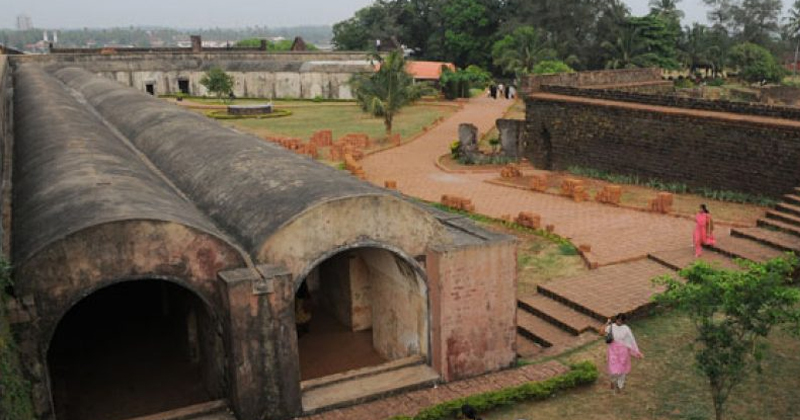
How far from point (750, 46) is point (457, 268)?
50545 millimetres

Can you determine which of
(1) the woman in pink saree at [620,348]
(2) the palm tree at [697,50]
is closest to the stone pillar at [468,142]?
(1) the woman in pink saree at [620,348]

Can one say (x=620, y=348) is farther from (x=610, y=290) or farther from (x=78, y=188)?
(x=78, y=188)

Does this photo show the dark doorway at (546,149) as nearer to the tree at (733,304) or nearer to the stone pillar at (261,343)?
the tree at (733,304)

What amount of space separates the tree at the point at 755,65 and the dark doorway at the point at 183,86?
38.8 m

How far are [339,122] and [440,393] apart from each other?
28646 millimetres

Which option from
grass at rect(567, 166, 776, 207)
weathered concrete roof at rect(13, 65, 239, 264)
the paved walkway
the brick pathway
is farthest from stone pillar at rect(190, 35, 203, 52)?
the brick pathway

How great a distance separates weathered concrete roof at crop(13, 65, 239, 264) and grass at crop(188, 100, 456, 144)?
714 inches

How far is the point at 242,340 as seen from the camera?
8.16 meters

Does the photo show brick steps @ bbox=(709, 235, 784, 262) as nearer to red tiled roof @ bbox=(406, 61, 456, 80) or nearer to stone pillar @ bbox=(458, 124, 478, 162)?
stone pillar @ bbox=(458, 124, 478, 162)

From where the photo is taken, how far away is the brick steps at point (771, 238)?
1343 centimetres

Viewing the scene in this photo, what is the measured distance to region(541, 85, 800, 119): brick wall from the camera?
1800 centimetres

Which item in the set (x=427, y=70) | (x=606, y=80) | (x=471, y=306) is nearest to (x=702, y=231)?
(x=471, y=306)

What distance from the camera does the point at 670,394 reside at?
9148 mm

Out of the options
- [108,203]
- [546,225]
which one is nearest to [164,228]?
[108,203]
